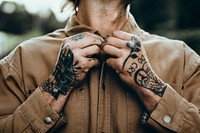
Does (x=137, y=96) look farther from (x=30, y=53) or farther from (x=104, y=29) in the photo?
(x=30, y=53)

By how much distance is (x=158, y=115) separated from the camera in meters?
2.43

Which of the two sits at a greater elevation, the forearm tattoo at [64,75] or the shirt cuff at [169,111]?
the forearm tattoo at [64,75]

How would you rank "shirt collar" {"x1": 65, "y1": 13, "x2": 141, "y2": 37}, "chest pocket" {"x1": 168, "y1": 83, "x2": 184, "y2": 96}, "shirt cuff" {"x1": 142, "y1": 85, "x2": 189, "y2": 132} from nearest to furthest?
"shirt cuff" {"x1": 142, "y1": 85, "x2": 189, "y2": 132}
"chest pocket" {"x1": 168, "y1": 83, "x2": 184, "y2": 96}
"shirt collar" {"x1": 65, "y1": 13, "x2": 141, "y2": 37}

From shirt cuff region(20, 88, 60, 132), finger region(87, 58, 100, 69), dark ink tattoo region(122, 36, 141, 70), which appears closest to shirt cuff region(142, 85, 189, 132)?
dark ink tattoo region(122, 36, 141, 70)

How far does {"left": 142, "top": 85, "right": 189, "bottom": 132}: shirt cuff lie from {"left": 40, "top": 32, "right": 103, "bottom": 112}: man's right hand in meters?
0.48

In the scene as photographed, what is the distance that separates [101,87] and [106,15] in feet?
1.74

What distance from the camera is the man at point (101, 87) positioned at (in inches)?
96.8

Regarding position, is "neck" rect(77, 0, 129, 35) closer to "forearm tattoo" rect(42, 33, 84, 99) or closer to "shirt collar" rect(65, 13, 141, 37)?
"shirt collar" rect(65, 13, 141, 37)

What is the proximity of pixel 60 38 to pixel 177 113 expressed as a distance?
98 cm

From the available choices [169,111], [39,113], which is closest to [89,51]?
[39,113]

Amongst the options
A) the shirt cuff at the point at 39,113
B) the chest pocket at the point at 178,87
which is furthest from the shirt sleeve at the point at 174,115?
the shirt cuff at the point at 39,113

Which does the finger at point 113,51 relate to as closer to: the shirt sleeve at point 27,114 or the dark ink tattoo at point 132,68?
the dark ink tattoo at point 132,68

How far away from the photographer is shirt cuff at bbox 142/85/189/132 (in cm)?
243

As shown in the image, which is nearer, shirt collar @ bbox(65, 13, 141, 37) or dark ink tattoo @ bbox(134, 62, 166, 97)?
dark ink tattoo @ bbox(134, 62, 166, 97)
